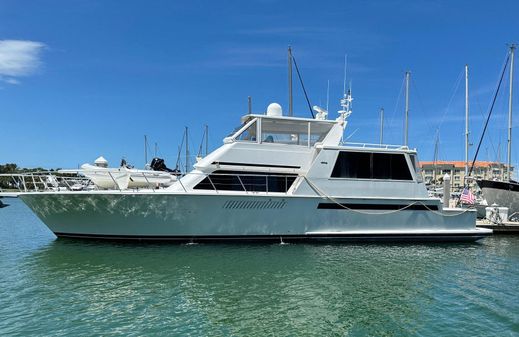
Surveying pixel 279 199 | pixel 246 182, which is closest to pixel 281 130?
pixel 246 182

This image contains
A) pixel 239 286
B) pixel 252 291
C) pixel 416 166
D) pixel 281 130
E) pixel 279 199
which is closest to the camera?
pixel 252 291

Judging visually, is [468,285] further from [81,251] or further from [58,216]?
[58,216]

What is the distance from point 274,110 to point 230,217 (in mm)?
3838

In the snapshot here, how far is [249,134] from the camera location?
41.3 feet

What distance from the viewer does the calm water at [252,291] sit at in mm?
5594

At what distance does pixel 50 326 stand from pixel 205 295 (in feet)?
7.94

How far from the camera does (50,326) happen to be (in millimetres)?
5473

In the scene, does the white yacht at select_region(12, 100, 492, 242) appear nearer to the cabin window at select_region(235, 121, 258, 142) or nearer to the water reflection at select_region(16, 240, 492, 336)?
the cabin window at select_region(235, 121, 258, 142)

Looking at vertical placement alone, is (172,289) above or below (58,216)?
below

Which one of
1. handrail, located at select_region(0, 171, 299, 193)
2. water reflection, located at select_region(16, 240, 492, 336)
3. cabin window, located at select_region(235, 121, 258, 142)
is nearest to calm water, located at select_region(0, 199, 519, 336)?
water reflection, located at select_region(16, 240, 492, 336)

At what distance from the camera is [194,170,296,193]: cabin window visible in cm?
1162

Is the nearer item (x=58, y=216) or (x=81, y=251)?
(x=81, y=251)

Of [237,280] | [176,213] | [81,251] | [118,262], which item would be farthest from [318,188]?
[81,251]

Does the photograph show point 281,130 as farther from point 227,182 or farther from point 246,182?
point 227,182
